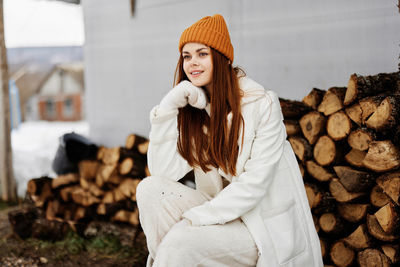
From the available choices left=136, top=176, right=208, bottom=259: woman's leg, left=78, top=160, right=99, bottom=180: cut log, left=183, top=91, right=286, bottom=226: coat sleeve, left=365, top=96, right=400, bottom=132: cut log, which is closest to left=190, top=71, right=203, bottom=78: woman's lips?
left=183, top=91, right=286, bottom=226: coat sleeve

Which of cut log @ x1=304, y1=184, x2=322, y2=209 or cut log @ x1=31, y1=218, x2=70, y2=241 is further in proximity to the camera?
cut log @ x1=31, y1=218, x2=70, y2=241

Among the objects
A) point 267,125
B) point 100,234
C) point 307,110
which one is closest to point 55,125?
point 100,234

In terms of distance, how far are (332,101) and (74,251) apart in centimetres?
209

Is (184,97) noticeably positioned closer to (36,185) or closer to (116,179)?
(116,179)

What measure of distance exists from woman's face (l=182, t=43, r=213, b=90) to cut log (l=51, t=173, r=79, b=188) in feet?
6.86

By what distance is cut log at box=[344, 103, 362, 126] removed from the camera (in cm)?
198

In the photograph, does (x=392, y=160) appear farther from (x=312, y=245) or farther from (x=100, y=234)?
(x=100, y=234)

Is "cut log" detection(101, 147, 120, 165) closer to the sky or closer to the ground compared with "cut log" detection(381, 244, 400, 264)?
closer to the sky

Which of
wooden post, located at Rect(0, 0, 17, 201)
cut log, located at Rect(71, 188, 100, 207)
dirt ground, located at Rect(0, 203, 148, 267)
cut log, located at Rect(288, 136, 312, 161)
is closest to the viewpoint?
cut log, located at Rect(288, 136, 312, 161)

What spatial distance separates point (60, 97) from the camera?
4.52m

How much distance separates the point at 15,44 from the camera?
4.15m

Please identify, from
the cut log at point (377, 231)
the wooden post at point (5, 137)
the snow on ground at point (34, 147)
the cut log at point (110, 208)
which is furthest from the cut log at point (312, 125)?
the wooden post at point (5, 137)

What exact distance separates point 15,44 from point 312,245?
3.83 metres

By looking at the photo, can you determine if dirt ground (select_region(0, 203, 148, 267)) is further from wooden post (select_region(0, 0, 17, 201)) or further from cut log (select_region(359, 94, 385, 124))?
cut log (select_region(359, 94, 385, 124))
